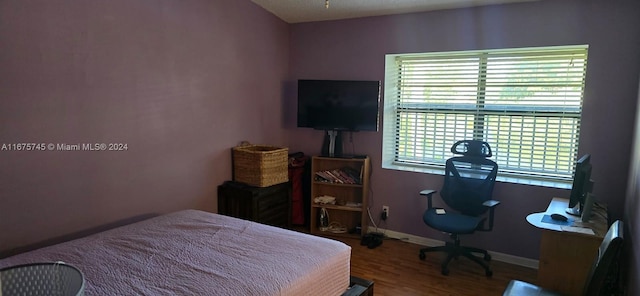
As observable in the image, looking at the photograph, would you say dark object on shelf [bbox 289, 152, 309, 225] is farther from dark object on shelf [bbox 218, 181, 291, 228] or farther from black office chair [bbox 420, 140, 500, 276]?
black office chair [bbox 420, 140, 500, 276]

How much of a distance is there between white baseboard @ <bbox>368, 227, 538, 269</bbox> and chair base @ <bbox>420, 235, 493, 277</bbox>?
5.7 inches

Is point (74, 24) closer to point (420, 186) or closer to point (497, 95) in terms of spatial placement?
point (420, 186)

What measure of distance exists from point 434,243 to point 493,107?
4.67 ft

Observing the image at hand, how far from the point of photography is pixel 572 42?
10.1ft

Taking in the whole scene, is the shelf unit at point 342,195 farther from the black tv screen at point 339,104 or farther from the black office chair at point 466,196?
the black office chair at point 466,196

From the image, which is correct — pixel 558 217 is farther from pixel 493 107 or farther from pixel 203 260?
pixel 203 260

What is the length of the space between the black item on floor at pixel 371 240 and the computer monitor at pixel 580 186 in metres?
1.70

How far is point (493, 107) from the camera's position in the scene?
365cm

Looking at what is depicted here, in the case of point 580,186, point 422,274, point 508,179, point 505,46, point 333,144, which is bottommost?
point 422,274

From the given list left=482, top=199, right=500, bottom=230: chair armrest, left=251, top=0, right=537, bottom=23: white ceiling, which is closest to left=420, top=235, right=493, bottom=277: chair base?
left=482, top=199, right=500, bottom=230: chair armrest

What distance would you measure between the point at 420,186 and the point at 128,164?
2.62m

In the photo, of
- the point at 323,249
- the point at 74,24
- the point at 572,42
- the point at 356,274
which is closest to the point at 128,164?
the point at 74,24

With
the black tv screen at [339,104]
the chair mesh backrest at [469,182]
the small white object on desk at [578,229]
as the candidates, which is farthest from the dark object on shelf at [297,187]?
the small white object on desk at [578,229]

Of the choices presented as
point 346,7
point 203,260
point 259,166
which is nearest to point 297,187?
point 259,166
